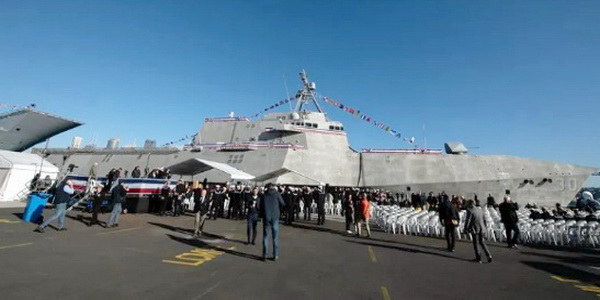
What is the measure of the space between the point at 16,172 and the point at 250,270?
63.9 ft

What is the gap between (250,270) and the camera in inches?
240

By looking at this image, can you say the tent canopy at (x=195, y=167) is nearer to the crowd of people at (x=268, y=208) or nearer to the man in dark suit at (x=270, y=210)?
the crowd of people at (x=268, y=208)

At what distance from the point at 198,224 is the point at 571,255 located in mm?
12929

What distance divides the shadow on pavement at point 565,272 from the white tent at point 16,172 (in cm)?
2447

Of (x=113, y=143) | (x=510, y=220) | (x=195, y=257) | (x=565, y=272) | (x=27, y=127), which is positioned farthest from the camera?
(x=113, y=143)

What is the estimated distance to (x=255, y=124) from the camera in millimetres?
36469

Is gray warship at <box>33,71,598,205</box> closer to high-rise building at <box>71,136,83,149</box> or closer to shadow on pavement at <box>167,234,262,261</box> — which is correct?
high-rise building at <box>71,136,83,149</box>

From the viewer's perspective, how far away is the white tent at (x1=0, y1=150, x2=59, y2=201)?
17.1 metres

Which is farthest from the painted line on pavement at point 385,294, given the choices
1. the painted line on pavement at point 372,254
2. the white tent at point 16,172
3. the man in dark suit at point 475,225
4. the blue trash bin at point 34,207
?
the white tent at point 16,172

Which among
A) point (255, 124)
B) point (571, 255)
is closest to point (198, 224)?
point (571, 255)

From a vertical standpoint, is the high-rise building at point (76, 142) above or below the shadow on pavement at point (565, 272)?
above

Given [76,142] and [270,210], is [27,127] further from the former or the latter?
[270,210]

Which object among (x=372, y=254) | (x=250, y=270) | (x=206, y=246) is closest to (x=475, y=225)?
(x=372, y=254)

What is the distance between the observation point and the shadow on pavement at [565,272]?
679cm
